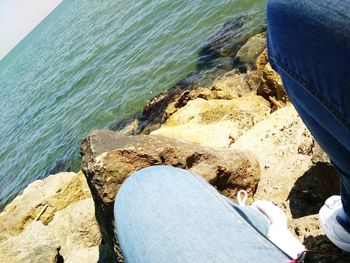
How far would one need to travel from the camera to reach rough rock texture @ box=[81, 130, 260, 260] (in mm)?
3994

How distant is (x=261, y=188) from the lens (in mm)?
4281

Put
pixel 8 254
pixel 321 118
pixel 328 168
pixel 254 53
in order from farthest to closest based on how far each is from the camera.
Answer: pixel 254 53, pixel 8 254, pixel 328 168, pixel 321 118

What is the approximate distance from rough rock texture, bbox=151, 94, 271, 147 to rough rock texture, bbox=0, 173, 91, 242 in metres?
2.23

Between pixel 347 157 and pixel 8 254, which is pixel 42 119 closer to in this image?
pixel 8 254

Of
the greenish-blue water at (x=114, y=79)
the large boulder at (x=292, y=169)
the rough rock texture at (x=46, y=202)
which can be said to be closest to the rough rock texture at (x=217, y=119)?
the large boulder at (x=292, y=169)

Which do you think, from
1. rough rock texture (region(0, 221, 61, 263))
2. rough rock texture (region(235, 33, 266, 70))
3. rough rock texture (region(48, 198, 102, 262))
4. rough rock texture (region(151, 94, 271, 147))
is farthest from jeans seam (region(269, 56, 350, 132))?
rough rock texture (region(235, 33, 266, 70))

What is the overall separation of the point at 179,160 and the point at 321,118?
3025mm

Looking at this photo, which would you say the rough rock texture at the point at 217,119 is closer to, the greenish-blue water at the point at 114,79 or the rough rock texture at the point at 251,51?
the rough rock texture at the point at 251,51

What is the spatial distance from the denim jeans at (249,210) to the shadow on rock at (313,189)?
119cm

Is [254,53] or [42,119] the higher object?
[254,53]

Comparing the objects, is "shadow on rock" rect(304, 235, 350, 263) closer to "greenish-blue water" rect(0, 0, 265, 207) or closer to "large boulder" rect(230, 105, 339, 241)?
"large boulder" rect(230, 105, 339, 241)

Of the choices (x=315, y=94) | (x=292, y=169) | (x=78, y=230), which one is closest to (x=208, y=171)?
(x=292, y=169)

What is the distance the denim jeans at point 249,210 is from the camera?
1057 millimetres

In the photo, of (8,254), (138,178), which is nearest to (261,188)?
(138,178)
